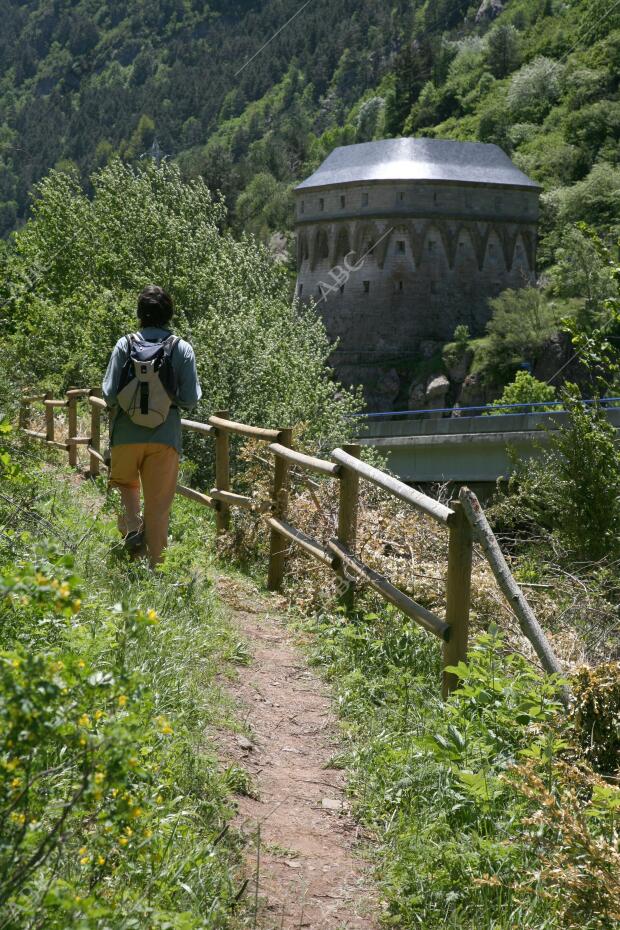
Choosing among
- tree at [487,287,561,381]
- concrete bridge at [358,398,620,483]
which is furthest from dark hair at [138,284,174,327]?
tree at [487,287,561,381]

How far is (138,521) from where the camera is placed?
6.46 metres

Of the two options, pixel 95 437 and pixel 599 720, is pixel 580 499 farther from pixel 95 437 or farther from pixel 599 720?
pixel 599 720

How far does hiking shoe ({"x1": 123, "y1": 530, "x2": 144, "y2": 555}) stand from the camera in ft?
20.7

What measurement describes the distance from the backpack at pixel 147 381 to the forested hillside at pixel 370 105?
209 centimetres

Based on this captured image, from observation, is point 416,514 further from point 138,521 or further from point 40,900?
point 40,900

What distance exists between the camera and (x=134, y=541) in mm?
6320

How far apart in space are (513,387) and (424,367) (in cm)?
1313

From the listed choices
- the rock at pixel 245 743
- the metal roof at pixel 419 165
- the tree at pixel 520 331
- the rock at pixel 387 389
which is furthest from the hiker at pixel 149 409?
the metal roof at pixel 419 165

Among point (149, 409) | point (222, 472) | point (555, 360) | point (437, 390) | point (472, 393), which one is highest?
point (149, 409)

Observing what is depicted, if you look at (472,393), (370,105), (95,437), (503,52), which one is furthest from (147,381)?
(370,105)

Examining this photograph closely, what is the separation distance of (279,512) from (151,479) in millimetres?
1637

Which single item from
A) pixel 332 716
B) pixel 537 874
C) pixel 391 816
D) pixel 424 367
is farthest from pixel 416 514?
pixel 424 367

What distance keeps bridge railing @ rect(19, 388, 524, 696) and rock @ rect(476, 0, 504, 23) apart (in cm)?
15254

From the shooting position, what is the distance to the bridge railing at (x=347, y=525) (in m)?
4.82
